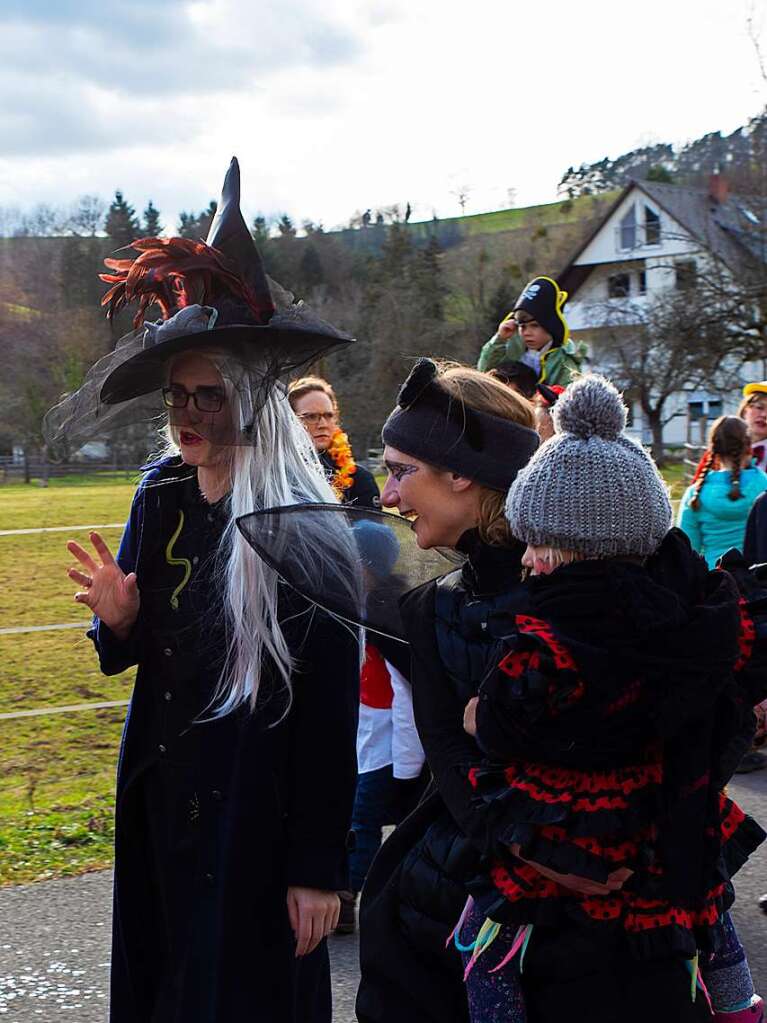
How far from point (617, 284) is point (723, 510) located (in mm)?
45364

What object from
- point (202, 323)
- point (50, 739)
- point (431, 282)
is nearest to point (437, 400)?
point (202, 323)

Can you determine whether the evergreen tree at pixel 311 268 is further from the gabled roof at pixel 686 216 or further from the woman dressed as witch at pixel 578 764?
the woman dressed as witch at pixel 578 764

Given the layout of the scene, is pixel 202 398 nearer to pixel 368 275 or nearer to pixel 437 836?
pixel 437 836

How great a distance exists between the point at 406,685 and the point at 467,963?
Result: 199 centimetres

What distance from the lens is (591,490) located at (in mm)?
2043

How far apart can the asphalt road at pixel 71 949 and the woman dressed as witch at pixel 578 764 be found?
1.73 meters

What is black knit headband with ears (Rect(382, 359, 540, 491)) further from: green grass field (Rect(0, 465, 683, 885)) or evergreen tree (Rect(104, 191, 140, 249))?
evergreen tree (Rect(104, 191, 140, 249))

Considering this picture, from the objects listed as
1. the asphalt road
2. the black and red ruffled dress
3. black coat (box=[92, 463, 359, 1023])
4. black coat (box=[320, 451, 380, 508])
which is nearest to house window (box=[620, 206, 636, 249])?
black coat (box=[320, 451, 380, 508])

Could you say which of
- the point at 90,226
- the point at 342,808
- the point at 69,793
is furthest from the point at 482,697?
the point at 90,226

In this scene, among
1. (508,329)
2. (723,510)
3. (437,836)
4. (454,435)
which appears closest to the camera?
(437,836)

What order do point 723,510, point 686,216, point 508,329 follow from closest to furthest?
point 508,329 < point 723,510 < point 686,216

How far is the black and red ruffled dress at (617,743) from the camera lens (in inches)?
76.5

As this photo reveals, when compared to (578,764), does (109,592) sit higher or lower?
higher

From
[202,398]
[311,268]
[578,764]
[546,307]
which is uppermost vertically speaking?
[311,268]
